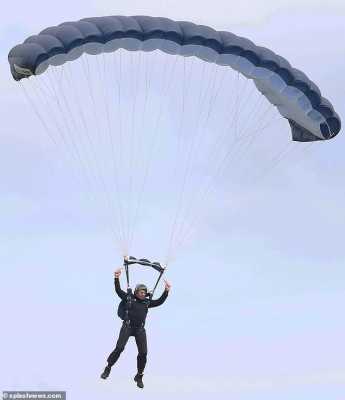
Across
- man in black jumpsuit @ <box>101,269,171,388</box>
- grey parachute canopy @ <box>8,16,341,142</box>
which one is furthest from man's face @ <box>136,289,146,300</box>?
grey parachute canopy @ <box>8,16,341,142</box>

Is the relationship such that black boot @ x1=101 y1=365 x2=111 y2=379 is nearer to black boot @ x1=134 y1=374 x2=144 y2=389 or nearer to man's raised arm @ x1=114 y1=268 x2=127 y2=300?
black boot @ x1=134 y1=374 x2=144 y2=389

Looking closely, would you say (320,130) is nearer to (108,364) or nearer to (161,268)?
(161,268)

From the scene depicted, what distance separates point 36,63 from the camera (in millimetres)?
28625

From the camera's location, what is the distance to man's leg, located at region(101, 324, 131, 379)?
29.2 metres

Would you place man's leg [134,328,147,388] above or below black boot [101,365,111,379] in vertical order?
above

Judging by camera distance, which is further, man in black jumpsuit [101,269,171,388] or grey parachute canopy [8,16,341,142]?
man in black jumpsuit [101,269,171,388]

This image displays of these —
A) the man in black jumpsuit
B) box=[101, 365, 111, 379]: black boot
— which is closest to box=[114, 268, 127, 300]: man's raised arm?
the man in black jumpsuit

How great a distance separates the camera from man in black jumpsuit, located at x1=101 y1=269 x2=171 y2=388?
95.7 ft

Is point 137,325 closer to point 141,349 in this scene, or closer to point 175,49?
point 141,349

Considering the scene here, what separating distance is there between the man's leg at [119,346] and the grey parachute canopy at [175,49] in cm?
647

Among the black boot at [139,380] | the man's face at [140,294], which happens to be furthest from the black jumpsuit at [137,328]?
the black boot at [139,380]

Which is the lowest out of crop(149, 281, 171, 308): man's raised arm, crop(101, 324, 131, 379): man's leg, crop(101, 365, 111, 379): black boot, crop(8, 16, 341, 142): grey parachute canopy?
crop(101, 365, 111, 379): black boot

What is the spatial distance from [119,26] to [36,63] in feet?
7.33

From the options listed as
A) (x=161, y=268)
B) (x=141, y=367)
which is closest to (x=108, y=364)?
(x=141, y=367)
